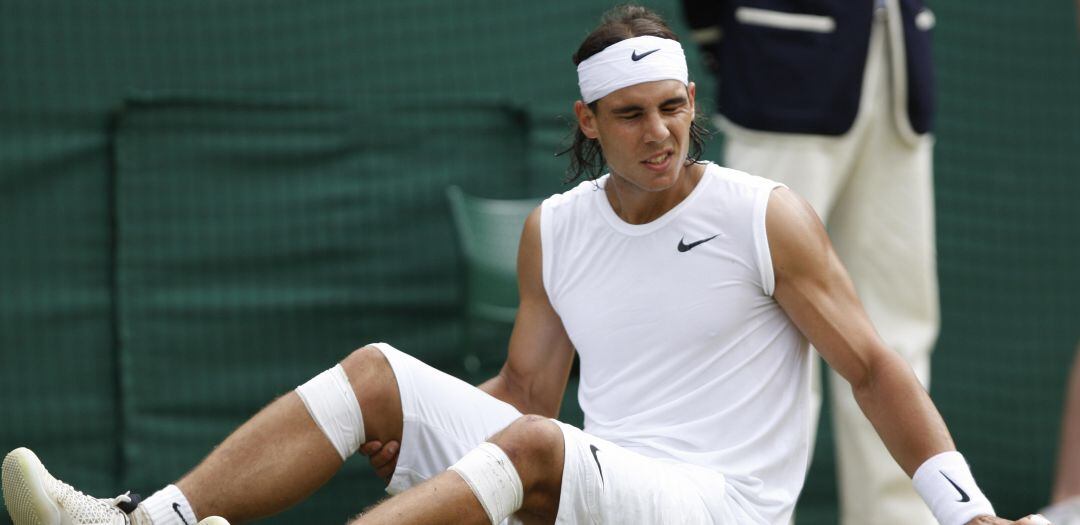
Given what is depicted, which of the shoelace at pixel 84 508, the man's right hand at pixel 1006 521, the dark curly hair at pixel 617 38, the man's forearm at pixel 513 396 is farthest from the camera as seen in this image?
the man's forearm at pixel 513 396

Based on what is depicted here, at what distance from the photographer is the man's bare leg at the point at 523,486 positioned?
3.11 metres

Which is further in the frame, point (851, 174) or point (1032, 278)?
point (1032, 278)

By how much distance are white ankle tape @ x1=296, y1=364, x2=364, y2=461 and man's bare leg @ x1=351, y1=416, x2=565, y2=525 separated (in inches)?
14.9

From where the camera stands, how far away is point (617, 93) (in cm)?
367

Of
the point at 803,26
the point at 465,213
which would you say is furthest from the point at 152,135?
the point at 803,26

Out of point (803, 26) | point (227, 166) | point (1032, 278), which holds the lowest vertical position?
point (1032, 278)

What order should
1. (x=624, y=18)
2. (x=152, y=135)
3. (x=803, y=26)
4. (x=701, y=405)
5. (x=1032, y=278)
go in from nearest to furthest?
1. (x=701, y=405)
2. (x=624, y=18)
3. (x=803, y=26)
4. (x=152, y=135)
5. (x=1032, y=278)

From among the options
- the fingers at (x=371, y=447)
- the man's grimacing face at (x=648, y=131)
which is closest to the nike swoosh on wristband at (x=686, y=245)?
the man's grimacing face at (x=648, y=131)

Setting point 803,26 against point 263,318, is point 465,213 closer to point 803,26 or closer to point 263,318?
point 263,318

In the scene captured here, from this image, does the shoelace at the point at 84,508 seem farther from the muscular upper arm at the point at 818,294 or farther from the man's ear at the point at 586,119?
the muscular upper arm at the point at 818,294

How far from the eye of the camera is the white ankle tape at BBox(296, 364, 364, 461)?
3.50 meters

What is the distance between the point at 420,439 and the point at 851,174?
2.20 m

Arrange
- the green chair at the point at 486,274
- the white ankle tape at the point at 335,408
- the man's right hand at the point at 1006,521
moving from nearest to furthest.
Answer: the man's right hand at the point at 1006,521 < the white ankle tape at the point at 335,408 < the green chair at the point at 486,274

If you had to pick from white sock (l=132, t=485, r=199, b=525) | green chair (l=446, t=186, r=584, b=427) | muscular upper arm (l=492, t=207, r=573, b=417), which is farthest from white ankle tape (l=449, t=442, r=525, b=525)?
green chair (l=446, t=186, r=584, b=427)
